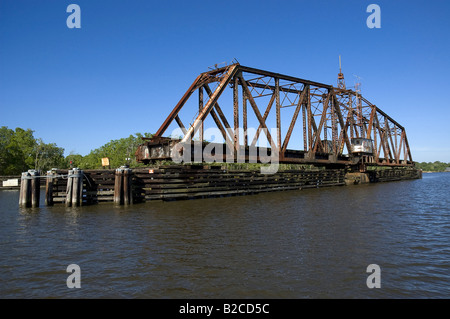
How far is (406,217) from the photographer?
14758mm

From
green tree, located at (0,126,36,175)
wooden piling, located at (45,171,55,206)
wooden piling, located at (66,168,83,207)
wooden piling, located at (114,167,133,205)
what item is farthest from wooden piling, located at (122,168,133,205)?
green tree, located at (0,126,36,175)

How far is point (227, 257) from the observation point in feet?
27.1

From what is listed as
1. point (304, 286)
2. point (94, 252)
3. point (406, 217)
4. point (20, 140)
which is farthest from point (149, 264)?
point (20, 140)

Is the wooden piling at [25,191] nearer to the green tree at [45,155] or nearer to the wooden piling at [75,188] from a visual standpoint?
the wooden piling at [75,188]

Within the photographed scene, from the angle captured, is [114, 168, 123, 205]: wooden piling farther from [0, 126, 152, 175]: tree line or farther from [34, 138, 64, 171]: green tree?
[34, 138, 64, 171]: green tree

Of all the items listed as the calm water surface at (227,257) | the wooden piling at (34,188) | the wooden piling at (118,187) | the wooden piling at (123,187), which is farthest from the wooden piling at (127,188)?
the calm water surface at (227,257)

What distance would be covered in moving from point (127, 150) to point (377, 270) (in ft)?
265

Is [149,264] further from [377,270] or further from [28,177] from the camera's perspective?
[28,177]

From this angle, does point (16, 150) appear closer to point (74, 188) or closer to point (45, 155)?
point (45, 155)

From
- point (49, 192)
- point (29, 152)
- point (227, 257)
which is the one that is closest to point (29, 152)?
point (29, 152)

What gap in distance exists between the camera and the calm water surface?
6.19 meters
